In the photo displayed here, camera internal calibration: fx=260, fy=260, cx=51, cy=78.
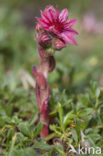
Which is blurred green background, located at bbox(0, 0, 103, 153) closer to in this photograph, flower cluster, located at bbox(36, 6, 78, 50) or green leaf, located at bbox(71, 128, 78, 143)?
green leaf, located at bbox(71, 128, 78, 143)

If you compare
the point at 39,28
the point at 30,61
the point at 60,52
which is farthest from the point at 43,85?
the point at 60,52

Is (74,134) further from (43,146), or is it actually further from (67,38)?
(67,38)

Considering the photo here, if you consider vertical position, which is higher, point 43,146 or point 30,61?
point 30,61

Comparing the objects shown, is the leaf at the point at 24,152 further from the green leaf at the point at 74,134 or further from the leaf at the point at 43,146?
the green leaf at the point at 74,134

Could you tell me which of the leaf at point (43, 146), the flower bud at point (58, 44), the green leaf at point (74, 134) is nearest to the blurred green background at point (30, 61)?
the leaf at point (43, 146)

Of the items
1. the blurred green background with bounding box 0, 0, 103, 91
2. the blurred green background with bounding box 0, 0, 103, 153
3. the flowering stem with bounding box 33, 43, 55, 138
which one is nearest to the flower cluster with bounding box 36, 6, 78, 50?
the flowering stem with bounding box 33, 43, 55, 138

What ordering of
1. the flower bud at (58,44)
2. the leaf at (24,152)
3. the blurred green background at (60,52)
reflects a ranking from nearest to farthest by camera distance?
the leaf at (24,152) → the flower bud at (58,44) → the blurred green background at (60,52)

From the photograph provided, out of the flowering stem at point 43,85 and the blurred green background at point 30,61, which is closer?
the flowering stem at point 43,85

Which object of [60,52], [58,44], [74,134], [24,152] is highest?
[60,52]
